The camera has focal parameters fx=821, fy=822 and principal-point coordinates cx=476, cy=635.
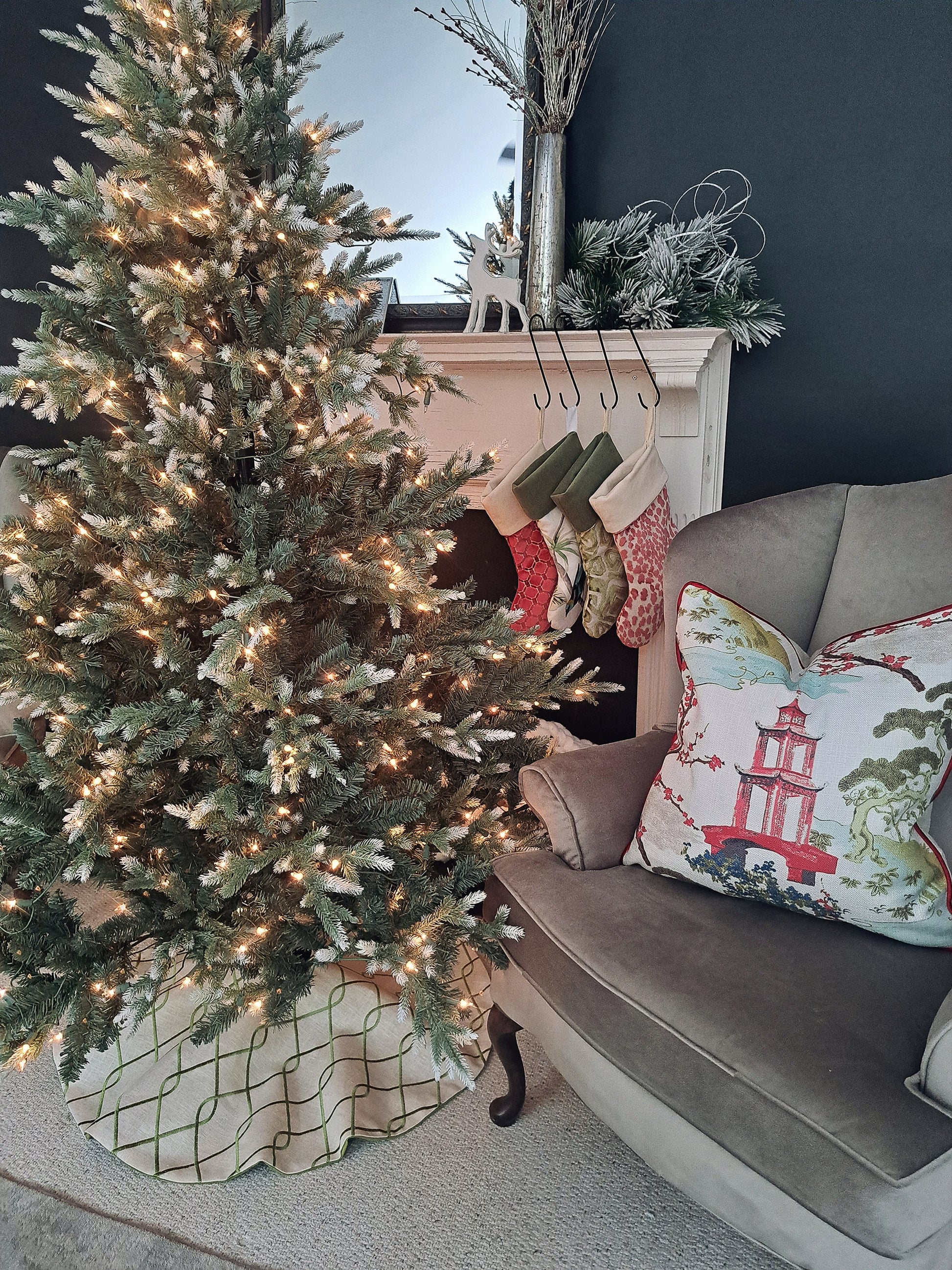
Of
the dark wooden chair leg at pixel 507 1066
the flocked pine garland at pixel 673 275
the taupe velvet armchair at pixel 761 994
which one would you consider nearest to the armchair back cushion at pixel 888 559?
the taupe velvet armchair at pixel 761 994

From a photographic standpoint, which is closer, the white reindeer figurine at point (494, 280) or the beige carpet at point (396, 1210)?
the beige carpet at point (396, 1210)

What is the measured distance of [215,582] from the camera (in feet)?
4.13

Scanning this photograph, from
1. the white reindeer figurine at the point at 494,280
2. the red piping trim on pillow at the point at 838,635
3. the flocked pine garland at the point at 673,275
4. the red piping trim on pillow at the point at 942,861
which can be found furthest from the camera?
the white reindeer figurine at the point at 494,280

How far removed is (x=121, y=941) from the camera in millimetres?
1358

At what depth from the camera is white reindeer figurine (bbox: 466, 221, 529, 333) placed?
1939mm

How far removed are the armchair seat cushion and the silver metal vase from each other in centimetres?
132

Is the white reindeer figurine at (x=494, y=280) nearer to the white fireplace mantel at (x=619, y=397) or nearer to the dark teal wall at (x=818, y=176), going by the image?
the white fireplace mantel at (x=619, y=397)

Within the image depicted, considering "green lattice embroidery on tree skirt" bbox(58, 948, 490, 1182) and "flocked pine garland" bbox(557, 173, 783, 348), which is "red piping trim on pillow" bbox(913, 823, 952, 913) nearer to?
"green lattice embroidery on tree skirt" bbox(58, 948, 490, 1182)

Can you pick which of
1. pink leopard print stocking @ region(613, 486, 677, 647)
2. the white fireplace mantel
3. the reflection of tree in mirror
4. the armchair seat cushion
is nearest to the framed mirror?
the reflection of tree in mirror

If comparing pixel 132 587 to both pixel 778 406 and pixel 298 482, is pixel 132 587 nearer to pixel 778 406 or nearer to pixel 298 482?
pixel 298 482

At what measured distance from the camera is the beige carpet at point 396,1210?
110 centimetres

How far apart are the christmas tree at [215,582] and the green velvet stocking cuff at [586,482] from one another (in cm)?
43

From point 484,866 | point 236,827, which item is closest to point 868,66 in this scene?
point 484,866

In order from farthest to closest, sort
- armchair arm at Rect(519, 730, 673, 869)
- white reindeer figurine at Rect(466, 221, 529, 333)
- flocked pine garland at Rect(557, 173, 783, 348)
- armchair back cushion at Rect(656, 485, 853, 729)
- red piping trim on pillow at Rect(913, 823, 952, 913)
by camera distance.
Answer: white reindeer figurine at Rect(466, 221, 529, 333) → flocked pine garland at Rect(557, 173, 783, 348) → armchair back cushion at Rect(656, 485, 853, 729) → armchair arm at Rect(519, 730, 673, 869) → red piping trim on pillow at Rect(913, 823, 952, 913)
